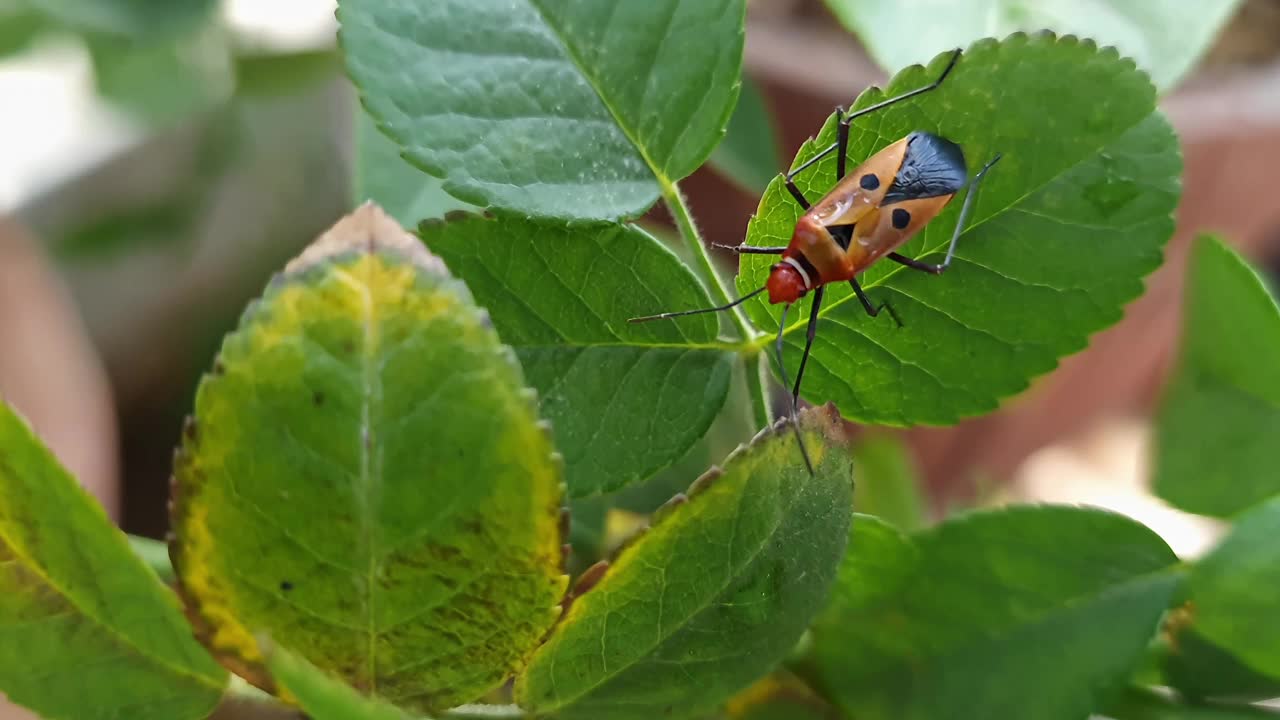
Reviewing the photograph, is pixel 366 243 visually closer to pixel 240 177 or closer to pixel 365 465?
pixel 365 465

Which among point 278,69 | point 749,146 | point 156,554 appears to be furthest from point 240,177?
point 156,554

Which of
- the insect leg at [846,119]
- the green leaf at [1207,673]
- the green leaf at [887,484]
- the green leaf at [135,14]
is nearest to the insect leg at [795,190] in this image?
the insect leg at [846,119]

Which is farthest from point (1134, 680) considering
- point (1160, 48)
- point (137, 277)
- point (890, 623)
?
point (137, 277)

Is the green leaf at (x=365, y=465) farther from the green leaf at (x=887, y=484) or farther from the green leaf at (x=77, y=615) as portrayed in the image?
the green leaf at (x=887, y=484)

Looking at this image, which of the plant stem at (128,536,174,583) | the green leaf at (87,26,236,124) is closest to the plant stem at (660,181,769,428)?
the plant stem at (128,536,174,583)

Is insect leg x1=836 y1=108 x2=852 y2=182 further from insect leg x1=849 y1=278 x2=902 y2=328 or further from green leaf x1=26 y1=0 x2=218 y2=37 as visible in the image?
green leaf x1=26 y1=0 x2=218 y2=37

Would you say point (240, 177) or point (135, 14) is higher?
A: point (135, 14)
